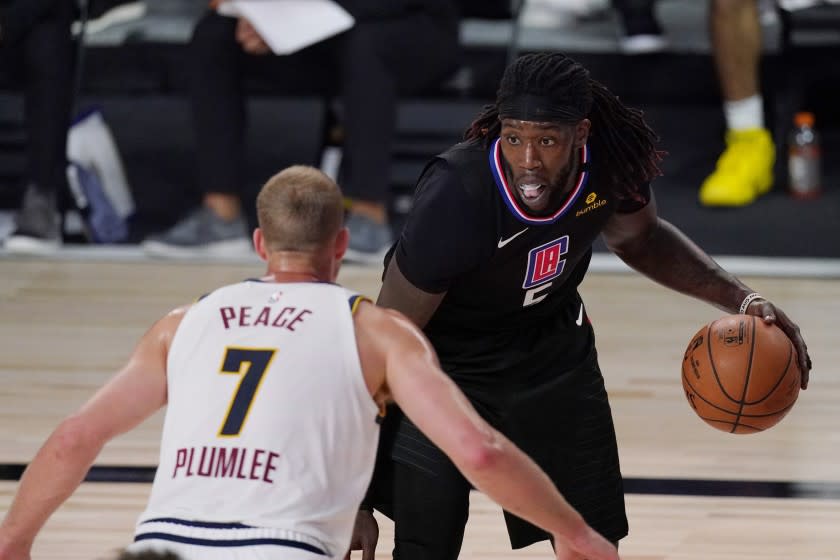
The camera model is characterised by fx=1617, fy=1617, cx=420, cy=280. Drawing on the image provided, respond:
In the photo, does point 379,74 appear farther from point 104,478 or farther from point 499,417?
point 499,417

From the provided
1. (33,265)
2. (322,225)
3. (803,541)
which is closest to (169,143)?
(33,265)

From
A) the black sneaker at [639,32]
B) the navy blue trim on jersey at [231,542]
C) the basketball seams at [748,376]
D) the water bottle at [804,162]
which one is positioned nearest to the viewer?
the navy blue trim on jersey at [231,542]

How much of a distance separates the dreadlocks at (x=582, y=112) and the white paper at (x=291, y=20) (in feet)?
11.3

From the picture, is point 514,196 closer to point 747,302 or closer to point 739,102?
point 747,302

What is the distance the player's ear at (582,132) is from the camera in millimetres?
3114

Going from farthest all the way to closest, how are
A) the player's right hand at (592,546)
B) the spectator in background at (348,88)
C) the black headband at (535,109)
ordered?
the spectator in background at (348,88) < the black headband at (535,109) < the player's right hand at (592,546)

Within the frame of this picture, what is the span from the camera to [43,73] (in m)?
7.05

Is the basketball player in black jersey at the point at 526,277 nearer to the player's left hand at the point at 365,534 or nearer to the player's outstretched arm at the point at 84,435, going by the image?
the player's left hand at the point at 365,534

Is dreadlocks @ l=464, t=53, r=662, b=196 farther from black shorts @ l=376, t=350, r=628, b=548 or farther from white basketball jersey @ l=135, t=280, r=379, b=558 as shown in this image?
white basketball jersey @ l=135, t=280, r=379, b=558

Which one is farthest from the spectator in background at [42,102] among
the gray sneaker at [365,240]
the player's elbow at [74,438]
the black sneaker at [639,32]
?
the player's elbow at [74,438]

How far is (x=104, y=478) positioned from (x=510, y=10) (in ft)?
13.8

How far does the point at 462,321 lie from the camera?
10.7 ft

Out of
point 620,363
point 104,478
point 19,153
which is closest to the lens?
point 104,478

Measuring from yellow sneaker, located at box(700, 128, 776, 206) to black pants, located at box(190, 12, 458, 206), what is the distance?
1.34 metres
